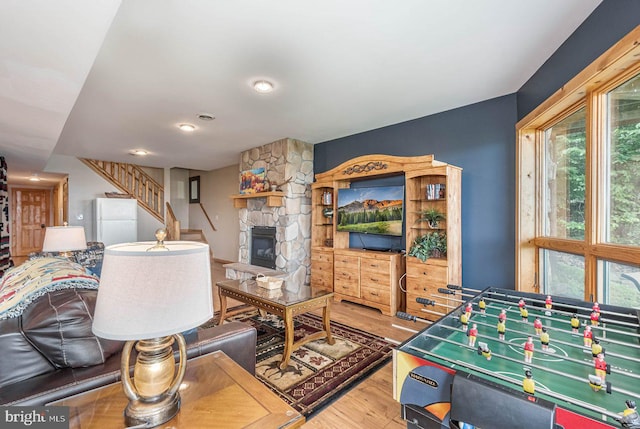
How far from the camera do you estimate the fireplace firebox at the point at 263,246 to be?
16.1 ft

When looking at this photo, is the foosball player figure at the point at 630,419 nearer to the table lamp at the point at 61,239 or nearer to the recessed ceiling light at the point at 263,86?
the recessed ceiling light at the point at 263,86

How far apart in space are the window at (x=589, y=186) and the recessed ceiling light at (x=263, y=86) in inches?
92.3

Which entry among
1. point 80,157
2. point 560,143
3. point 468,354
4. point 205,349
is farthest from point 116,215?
point 560,143

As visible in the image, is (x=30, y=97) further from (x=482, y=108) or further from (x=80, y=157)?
(x=80, y=157)

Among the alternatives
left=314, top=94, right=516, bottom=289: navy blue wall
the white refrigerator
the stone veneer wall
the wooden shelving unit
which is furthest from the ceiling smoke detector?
the white refrigerator

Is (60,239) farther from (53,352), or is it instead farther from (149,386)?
(149,386)

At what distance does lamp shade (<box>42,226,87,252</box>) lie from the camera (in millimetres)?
2844

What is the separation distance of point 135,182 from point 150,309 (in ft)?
25.1

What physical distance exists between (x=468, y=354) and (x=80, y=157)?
303 inches

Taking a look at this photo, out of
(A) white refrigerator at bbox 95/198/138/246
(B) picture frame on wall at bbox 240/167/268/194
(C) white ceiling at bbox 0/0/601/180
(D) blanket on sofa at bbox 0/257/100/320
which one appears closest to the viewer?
(D) blanket on sofa at bbox 0/257/100/320

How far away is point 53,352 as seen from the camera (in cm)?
111

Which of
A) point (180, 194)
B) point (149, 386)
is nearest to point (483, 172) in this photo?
point (149, 386)

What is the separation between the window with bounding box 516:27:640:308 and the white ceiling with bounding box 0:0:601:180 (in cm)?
46

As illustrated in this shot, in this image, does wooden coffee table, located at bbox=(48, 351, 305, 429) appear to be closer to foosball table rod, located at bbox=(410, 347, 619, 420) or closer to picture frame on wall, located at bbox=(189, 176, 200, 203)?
foosball table rod, located at bbox=(410, 347, 619, 420)
